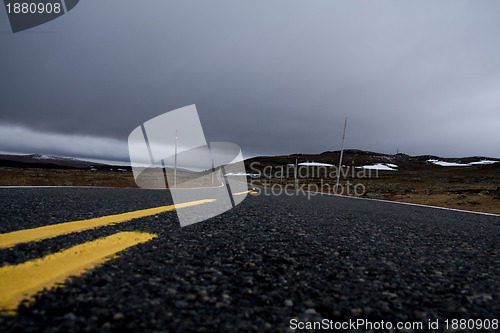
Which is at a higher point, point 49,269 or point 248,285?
point 49,269

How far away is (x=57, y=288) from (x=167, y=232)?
2.25m

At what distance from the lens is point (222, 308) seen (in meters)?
1.84

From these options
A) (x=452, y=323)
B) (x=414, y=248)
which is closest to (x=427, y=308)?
(x=452, y=323)

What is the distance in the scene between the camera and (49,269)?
2.10m

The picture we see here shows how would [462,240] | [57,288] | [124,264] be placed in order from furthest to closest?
1. [462,240]
2. [124,264]
3. [57,288]

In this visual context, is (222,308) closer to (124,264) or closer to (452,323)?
(124,264)

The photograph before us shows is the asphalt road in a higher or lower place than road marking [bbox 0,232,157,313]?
lower

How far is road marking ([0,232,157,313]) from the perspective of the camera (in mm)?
1668

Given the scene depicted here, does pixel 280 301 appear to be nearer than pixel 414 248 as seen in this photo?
Yes

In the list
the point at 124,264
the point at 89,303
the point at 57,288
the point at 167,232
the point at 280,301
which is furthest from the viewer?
the point at 167,232

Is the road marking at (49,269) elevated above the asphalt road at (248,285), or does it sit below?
above

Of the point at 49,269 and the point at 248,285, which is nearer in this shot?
the point at 49,269

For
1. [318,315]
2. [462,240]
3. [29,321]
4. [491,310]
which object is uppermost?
[29,321]

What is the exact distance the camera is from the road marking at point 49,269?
5.47ft
